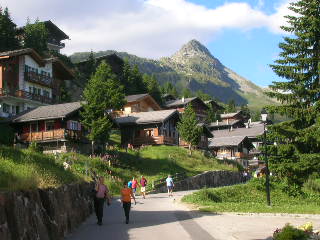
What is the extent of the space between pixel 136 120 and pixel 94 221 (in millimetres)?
41929

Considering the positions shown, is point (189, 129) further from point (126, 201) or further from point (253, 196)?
point (126, 201)

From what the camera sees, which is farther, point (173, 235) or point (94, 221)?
point (94, 221)

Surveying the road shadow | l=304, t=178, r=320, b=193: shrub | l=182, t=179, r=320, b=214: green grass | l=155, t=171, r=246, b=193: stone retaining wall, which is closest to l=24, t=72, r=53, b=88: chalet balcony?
l=155, t=171, r=246, b=193: stone retaining wall

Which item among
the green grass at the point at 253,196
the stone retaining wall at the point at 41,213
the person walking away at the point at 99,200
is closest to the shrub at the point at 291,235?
the stone retaining wall at the point at 41,213

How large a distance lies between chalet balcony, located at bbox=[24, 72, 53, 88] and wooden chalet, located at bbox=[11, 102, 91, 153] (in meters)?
10.7

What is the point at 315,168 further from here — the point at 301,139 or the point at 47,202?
the point at 47,202

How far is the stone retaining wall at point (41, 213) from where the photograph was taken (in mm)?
9884

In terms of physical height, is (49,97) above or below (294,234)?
above

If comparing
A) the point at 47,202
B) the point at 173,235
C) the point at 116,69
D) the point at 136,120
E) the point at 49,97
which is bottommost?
the point at 173,235

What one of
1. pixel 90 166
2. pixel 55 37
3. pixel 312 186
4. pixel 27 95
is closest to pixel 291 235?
pixel 90 166

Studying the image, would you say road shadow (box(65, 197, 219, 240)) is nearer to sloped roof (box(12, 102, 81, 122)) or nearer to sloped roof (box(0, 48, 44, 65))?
sloped roof (box(12, 102, 81, 122))

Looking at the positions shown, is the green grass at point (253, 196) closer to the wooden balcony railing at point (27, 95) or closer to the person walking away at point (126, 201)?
the person walking away at point (126, 201)

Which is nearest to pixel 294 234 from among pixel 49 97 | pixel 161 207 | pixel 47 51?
pixel 161 207

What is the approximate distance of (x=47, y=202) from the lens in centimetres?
1288
